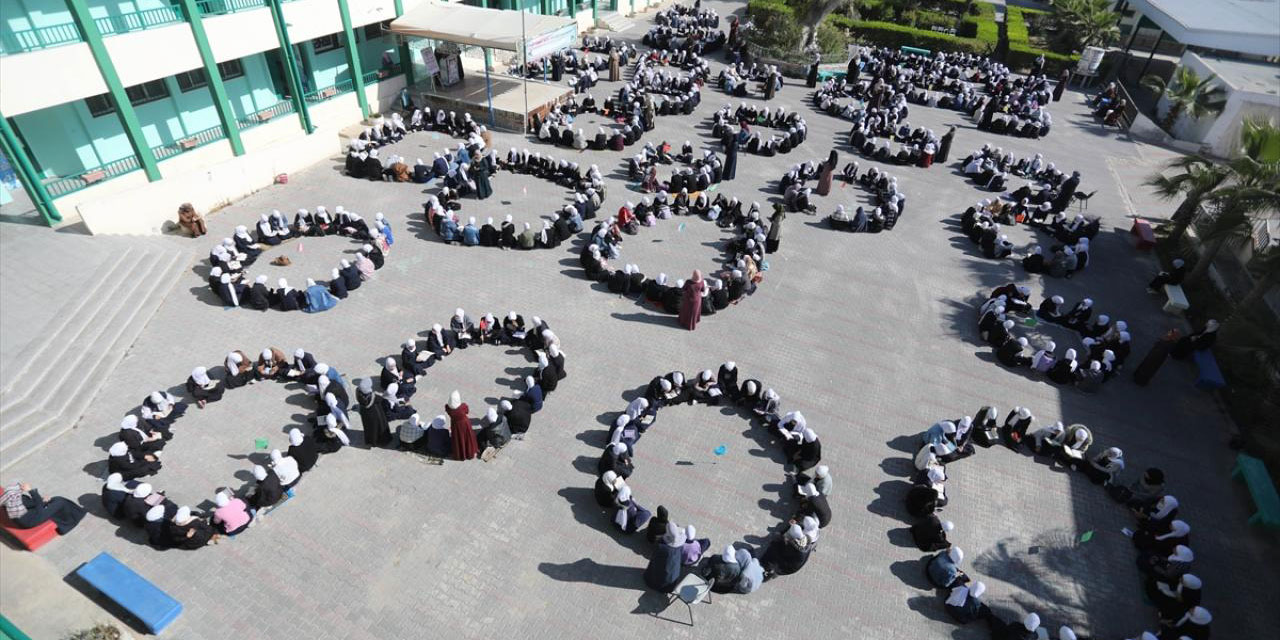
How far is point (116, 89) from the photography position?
16266 millimetres

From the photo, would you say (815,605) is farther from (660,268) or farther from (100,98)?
(100,98)

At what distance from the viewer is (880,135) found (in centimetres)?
2625

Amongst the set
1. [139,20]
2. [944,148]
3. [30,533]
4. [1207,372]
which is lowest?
[1207,372]

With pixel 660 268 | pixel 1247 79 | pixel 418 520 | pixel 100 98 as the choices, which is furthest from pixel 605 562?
pixel 1247 79

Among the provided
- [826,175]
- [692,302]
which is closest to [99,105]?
[692,302]

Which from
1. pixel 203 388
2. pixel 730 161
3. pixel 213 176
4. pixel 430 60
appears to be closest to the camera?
pixel 203 388

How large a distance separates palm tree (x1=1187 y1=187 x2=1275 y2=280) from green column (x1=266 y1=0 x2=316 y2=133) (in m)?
26.8

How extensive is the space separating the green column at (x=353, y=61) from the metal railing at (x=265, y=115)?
2.66m

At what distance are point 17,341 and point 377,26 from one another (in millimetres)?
17552

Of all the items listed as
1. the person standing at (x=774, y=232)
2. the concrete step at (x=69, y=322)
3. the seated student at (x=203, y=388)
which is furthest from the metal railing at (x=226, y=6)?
the person standing at (x=774, y=232)

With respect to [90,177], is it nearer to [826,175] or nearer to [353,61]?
[353,61]

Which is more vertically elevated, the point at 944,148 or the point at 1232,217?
the point at 1232,217

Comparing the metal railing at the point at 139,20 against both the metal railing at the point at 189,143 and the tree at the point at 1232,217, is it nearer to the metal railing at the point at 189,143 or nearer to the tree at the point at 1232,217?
the metal railing at the point at 189,143

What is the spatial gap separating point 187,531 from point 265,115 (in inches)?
638
